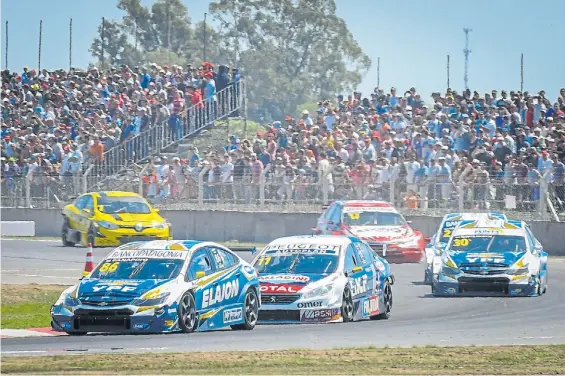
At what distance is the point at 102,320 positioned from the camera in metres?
16.2

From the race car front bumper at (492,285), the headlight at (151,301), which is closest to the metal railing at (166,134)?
the race car front bumper at (492,285)

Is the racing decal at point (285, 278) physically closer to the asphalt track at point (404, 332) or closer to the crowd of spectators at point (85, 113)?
the asphalt track at point (404, 332)

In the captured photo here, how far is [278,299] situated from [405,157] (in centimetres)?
1463

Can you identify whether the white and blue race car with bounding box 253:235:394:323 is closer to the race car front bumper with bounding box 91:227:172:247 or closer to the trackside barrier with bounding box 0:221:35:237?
the trackside barrier with bounding box 0:221:35:237

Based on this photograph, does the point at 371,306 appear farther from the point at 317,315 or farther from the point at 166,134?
the point at 166,134

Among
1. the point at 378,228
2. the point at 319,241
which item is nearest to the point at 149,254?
the point at 319,241

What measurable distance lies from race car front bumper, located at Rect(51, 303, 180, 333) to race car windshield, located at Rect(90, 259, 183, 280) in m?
0.69

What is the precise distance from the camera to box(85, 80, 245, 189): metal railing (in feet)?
126

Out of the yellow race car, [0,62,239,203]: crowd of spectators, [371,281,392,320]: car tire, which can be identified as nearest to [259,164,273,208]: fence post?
the yellow race car

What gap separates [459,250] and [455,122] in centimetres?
920

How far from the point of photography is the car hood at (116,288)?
16234 millimetres

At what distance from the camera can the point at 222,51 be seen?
7544cm

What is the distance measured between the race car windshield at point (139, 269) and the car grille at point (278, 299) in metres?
1.71

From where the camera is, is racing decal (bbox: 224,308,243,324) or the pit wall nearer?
racing decal (bbox: 224,308,243,324)
